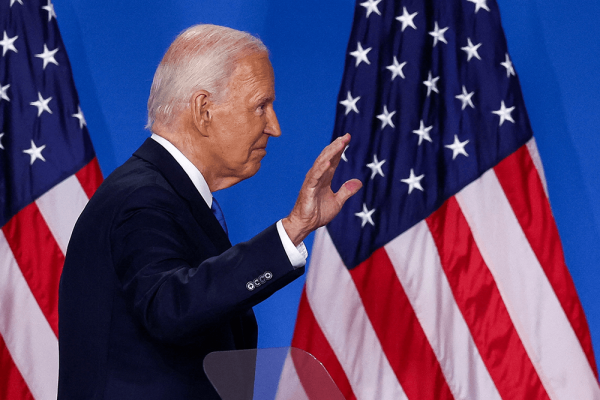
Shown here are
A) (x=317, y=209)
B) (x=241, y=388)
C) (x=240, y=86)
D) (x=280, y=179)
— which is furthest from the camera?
(x=280, y=179)

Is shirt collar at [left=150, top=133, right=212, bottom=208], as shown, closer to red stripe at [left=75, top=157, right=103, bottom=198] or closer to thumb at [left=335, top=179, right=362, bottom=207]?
thumb at [left=335, top=179, right=362, bottom=207]

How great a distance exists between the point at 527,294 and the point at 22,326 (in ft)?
6.31

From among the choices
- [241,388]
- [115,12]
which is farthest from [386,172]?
[241,388]

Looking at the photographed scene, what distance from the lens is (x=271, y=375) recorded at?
689 millimetres

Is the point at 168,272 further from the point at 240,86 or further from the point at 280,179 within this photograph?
the point at 280,179

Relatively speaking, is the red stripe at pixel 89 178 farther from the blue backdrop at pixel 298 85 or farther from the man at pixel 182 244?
the man at pixel 182 244

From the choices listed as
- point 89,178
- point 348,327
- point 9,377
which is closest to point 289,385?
point 348,327

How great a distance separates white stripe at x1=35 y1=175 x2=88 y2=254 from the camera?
2490 millimetres

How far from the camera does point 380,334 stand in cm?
235

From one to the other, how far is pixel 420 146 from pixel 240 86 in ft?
4.69

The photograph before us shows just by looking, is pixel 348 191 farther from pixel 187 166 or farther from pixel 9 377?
pixel 9 377

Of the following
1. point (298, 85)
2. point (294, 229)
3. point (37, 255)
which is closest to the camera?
point (294, 229)

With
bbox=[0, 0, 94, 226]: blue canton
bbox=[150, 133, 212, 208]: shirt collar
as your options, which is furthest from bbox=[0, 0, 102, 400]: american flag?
bbox=[150, 133, 212, 208]: shirt collar

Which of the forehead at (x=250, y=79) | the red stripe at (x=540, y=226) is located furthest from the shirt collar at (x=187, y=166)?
the red stripe at (x=540, y=226)
